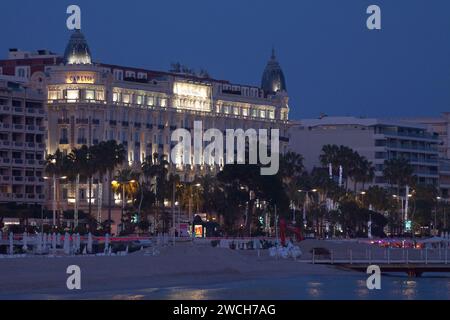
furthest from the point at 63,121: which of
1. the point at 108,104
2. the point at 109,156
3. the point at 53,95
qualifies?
the point at 109,156

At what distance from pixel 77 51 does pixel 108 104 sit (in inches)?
321

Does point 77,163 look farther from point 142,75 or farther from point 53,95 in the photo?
point 142,75

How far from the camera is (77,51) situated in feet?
612

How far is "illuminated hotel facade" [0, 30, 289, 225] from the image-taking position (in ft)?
597

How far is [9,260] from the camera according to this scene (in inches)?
3593

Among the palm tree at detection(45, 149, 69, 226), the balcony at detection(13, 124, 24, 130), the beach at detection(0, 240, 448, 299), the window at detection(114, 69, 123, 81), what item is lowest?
the beach at detection(0, 240, 448, 299)

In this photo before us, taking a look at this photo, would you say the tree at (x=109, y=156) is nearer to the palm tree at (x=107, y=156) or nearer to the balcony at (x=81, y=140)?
the palm tree at (x=107, y=156)

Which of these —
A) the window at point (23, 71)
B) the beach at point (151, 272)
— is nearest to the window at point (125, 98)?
the window at point (23, 71)

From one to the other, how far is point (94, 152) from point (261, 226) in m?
26.3

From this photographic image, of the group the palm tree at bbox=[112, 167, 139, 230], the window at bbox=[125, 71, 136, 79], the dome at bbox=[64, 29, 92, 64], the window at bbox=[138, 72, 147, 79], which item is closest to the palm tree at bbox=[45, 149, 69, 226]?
the palm tree at bbox=[112, 167, 139, 230]

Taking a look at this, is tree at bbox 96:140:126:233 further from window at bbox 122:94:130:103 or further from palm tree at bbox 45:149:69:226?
window at bbox 122:94:130:103
